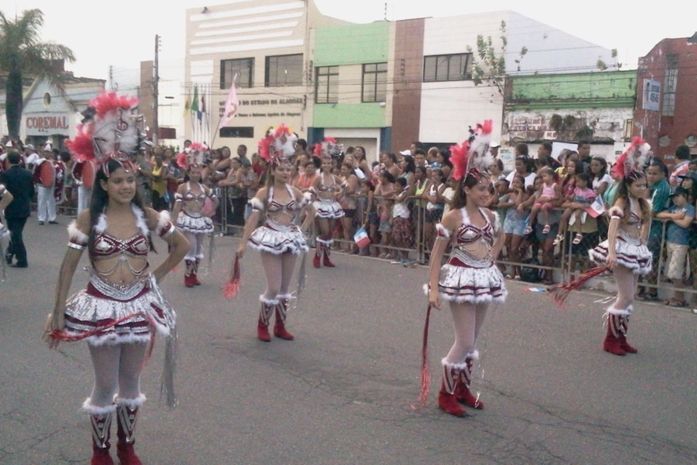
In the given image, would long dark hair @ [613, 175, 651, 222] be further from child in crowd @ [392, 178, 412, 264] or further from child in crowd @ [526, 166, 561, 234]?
child in crowd @ [392, 178, 412, 264]

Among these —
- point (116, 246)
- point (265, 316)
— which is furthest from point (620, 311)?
point (116, 246)

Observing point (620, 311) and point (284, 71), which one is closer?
point (620, 311)

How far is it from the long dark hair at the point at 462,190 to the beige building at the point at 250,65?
31.8 meters

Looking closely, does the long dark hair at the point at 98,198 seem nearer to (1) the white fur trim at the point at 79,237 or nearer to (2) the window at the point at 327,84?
(1) the white fur trim at the point at 79,237

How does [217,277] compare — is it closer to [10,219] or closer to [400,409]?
[10,219]

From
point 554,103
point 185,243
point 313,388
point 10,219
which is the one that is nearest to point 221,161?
point 10,219

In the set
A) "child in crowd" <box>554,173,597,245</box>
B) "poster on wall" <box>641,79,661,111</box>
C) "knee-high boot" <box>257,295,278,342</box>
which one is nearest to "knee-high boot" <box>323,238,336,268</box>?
"child in crowd" <box>554,173,597,245</box>

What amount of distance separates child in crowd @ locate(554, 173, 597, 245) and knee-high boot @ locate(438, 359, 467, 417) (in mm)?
5500

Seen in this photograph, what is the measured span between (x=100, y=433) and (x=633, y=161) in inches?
211

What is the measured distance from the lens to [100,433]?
4227 mm

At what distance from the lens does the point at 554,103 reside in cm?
2855

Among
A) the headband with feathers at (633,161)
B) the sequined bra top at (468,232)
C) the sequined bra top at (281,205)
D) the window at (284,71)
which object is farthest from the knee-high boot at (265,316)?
the window at (284,71)

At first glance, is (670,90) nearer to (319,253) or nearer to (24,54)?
(319,253)

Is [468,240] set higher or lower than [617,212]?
lower
